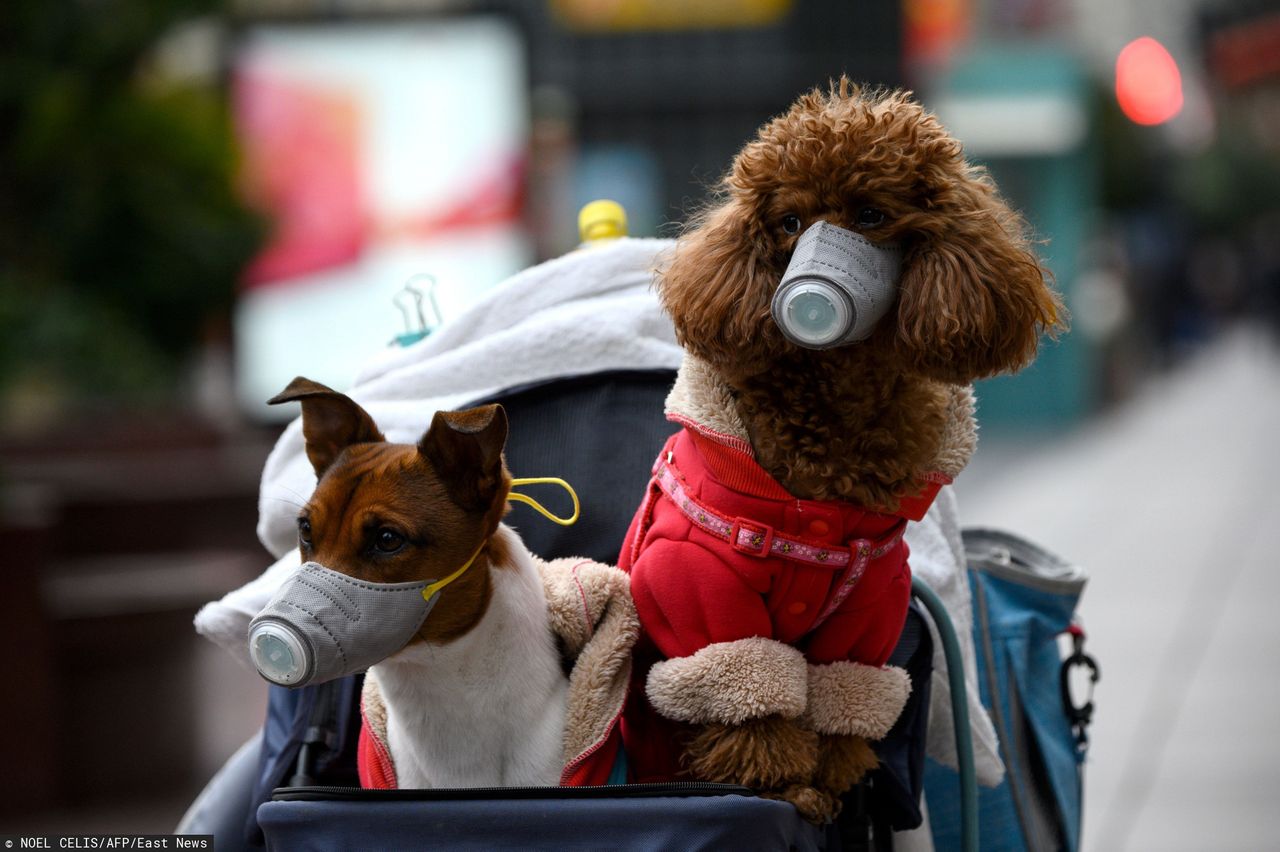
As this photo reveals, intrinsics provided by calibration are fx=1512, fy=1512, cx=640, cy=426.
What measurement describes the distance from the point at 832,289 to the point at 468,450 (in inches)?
20.6

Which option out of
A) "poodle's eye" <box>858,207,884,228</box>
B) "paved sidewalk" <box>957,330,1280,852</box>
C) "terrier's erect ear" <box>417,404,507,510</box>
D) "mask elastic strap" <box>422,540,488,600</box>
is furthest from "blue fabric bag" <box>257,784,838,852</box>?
"paved sidewalk" <box>957,330,1280,852</box>

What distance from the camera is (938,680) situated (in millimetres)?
2531

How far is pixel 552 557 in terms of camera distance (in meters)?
2.55

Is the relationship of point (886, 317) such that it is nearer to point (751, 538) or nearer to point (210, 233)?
point (751, 538)

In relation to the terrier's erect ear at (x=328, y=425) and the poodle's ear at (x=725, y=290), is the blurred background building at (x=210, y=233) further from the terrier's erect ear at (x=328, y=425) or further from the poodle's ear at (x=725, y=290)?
the terrier's erect ear at (x=328, y=425)

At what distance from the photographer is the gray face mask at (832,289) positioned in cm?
186

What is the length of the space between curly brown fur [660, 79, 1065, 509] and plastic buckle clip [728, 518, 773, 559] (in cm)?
8

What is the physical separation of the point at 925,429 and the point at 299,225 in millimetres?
6759

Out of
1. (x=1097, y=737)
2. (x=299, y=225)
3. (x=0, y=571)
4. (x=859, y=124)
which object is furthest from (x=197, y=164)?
(x=859, y=124)

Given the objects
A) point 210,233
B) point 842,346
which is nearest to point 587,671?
point 842,346

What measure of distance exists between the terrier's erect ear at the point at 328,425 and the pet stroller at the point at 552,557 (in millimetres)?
457

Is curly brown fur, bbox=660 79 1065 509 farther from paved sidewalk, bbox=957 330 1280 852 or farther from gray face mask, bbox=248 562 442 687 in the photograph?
paved sidewalk, bbox=957 330 1280 852

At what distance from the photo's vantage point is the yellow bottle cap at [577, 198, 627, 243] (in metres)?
3.05

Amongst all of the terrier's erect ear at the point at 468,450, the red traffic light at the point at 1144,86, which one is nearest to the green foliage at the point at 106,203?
the terrier's erect ear at the point at 468,450
